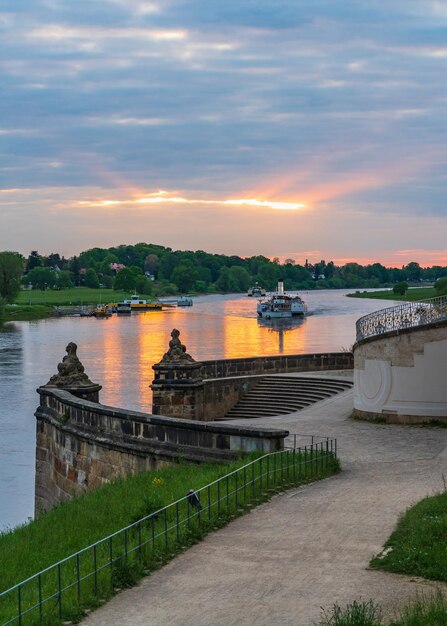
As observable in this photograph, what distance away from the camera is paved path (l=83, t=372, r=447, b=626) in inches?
378

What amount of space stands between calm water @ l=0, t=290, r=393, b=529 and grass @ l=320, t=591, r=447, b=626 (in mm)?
19482

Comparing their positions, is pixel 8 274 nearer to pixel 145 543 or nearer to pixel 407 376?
pixel 407 376

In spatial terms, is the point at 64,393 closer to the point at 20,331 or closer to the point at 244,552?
the point at 244,552

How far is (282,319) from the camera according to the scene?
429ft

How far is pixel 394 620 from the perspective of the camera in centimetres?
903

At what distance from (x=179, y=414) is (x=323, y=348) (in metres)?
51.0

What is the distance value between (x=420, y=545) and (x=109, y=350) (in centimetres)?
7302

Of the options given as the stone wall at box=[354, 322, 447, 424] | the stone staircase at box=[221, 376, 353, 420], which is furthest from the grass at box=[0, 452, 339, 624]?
the stone staircase at box=[221, 376, 353, 420]

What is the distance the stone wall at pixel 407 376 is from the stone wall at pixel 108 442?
24.5 ft

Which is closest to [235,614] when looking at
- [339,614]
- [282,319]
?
[339,614]

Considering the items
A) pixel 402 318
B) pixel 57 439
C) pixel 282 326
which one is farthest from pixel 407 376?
pixel 282 326

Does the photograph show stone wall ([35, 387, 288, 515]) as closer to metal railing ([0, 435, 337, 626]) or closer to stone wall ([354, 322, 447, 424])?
metal railing ([0, 435, 337, 626])

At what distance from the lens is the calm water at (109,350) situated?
1470 inches

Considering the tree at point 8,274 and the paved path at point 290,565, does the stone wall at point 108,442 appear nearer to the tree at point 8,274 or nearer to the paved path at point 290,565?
the paved path at point 290,565
